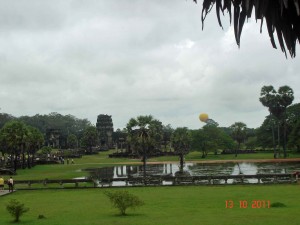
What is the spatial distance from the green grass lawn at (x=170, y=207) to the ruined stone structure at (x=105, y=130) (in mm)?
118991

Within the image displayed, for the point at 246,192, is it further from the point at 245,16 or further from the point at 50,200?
the point at 245,16

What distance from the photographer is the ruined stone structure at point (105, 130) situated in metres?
156

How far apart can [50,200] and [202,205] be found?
1139cm

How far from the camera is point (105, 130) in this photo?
159 metres

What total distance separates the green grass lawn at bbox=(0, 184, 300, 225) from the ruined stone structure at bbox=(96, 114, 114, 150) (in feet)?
390

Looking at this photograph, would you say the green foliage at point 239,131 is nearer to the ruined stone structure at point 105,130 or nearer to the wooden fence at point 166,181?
the ruined stone structure at point 105,130

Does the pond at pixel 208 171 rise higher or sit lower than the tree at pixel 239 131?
lower

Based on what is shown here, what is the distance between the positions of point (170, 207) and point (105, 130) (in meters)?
136

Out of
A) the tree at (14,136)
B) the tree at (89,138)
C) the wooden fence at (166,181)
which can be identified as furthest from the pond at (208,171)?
the tree at (89,138)

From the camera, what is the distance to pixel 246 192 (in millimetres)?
30234

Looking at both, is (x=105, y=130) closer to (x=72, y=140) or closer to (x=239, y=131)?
(x=72, y=140)

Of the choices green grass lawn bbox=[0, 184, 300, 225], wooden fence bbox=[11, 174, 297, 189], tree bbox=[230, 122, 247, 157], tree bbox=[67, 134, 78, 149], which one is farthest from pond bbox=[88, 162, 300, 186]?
tree bbox=[67, 134, 78, 149]
